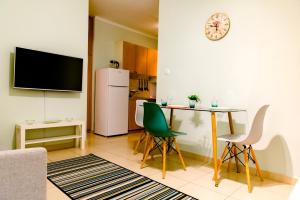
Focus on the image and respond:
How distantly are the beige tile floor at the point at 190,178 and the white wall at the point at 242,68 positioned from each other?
0.31 meters

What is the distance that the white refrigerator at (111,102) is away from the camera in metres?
4.58

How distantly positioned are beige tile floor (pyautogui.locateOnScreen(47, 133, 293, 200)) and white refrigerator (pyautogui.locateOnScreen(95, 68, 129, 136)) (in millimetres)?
1007

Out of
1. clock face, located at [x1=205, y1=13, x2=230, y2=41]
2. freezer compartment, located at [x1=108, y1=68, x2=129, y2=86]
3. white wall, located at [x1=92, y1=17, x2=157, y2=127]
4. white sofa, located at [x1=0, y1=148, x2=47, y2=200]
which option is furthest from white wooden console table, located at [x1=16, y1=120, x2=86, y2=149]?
clock face, located at [x1=205, y1=13, x2=230, y2=41]

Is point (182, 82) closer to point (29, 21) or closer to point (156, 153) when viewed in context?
point (156, 153)

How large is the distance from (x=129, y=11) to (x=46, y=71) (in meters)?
2.50

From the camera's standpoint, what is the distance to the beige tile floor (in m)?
2.02

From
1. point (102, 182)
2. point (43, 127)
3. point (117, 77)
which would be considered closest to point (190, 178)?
point (102, 182)

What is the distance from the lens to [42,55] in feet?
10.4

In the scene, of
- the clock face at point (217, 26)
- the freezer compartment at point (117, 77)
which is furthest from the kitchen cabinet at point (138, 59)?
the clock face at point (217, 26)

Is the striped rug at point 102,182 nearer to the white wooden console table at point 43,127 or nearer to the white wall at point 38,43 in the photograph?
the white wooden console table at point 43,127

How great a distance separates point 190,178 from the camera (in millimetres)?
2414

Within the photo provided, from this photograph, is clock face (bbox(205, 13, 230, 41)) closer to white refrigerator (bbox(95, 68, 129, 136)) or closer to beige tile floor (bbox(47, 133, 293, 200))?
beige tile floor (bbox(47, 133, 293, 200))

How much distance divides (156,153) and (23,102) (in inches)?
89.8

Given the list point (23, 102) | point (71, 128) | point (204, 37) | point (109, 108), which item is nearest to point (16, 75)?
point (23, 102)
